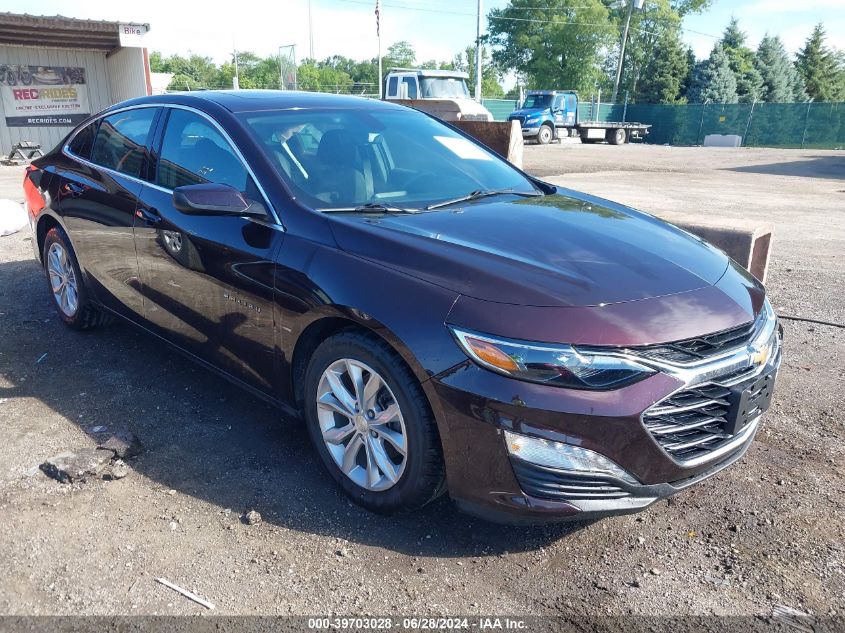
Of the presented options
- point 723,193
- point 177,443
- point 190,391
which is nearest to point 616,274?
point 177,443

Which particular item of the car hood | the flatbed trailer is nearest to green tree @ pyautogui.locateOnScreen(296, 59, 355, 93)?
the flatbed trailer

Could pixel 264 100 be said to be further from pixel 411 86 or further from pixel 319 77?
pixel 319 77

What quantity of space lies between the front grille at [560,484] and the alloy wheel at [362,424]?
1.66 ft

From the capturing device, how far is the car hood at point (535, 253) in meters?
2.55

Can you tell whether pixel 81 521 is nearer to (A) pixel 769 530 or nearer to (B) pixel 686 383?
(B) pixel 686 383

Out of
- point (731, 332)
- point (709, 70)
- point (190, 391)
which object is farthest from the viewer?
point (709, 70)

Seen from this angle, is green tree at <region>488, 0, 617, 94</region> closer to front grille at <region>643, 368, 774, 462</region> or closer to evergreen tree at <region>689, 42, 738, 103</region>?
evergreen tree at <region>689, 42, 738, 103</region>

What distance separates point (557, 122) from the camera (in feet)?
118

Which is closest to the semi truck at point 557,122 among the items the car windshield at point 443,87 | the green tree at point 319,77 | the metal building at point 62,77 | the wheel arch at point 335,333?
the car windshield at point 443,87

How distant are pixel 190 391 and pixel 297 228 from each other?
1.63 metres

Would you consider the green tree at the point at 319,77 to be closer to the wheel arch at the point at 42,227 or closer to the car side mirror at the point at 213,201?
the wheel arch at the point at 42,227

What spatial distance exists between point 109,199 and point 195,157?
89cm

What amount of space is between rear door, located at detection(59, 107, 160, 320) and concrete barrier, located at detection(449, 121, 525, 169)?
18.9 feet

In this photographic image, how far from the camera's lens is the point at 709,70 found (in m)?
52.6
